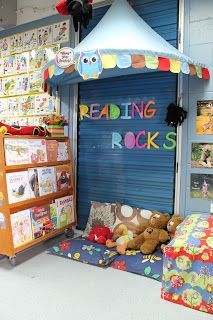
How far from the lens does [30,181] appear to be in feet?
9.81

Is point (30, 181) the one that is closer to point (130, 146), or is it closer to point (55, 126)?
point (55, 126)

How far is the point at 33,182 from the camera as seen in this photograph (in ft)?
9.95

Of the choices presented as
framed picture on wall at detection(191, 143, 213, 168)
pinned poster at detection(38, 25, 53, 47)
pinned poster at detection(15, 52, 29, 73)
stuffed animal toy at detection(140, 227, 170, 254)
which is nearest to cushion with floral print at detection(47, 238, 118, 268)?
stuffed animal toy at detection(140, 227, 170, 254)

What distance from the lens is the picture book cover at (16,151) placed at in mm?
2742

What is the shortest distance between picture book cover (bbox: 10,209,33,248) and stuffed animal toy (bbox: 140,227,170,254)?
1.14 m

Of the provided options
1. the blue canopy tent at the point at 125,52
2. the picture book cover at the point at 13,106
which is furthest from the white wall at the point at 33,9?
the blue canopy tent at the point at 125,52

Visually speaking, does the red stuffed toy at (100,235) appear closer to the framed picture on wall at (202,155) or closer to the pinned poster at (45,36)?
the framed picture on wall at (202,155)

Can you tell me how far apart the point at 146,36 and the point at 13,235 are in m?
2.18

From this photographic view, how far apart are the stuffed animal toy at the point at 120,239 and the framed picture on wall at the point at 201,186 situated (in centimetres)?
81

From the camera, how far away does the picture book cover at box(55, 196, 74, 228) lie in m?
3.36

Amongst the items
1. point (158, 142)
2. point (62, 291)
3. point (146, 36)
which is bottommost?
point (62, 291)

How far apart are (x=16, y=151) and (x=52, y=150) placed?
0.57 meters

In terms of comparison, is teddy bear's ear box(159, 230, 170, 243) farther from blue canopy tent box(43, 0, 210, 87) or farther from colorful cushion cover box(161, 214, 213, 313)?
blue canopy tent box(43, 0, 210, 87)

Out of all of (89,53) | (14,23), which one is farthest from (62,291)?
(14,23)
